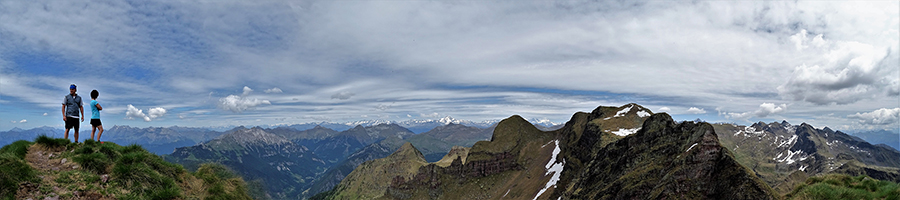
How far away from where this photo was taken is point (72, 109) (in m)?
19.4

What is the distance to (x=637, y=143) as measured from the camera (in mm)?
77188

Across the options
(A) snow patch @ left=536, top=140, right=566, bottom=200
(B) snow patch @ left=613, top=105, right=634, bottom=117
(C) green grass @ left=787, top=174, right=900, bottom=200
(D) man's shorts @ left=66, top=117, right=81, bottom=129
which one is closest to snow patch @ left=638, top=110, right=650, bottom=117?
(B) snow patch @ left=613, top=105, right=634, bottom=117

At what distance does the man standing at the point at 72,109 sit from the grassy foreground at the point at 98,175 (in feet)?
11.2

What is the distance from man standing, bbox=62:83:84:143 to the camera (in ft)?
63.0

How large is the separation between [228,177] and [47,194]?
6.48m

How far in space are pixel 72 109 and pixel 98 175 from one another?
30.3 ft

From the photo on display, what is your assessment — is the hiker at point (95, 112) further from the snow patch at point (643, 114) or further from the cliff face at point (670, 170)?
the snow patch at point (643, 114)

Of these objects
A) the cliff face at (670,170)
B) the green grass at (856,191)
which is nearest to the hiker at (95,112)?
the green grass at (856,191)

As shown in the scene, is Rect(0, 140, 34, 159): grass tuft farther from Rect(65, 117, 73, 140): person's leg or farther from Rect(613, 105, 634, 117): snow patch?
Rect(613, 105, 634, 117): snow patch

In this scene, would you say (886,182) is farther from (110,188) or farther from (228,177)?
(110,188)

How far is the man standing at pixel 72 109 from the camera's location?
19188 millimetres

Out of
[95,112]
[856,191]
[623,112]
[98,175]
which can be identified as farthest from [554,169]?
[98,175]

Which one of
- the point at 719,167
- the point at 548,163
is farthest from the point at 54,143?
the point at 548,163

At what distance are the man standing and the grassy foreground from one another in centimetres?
342
